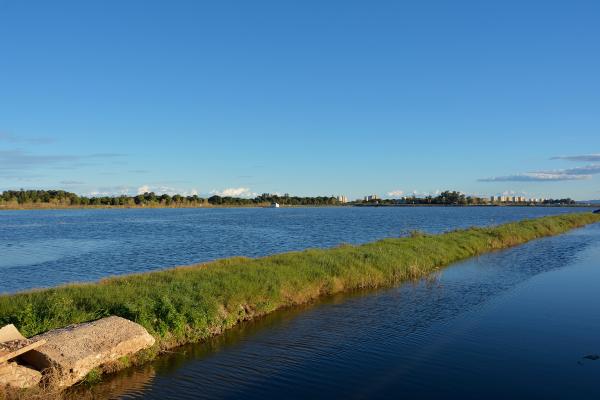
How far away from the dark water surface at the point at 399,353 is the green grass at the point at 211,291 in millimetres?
889

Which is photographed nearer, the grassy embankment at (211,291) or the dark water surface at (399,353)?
the dark water surface at (399,353)

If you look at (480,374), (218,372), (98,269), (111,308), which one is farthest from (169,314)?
(98,269)

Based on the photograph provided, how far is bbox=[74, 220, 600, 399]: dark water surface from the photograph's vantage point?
Answer: 13.2m

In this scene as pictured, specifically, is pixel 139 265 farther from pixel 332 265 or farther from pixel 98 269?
pixel 332 265

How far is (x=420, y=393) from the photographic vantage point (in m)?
13.0

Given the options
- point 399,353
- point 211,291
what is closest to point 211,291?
point 211,291

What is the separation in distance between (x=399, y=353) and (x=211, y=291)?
7942 millimetres

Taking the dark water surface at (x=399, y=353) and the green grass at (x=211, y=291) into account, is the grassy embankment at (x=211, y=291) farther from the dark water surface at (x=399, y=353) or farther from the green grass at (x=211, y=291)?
the dark water surface at (x=399, y=353)

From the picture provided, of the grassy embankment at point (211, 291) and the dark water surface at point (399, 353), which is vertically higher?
the grassy embankment at point (211, 291)

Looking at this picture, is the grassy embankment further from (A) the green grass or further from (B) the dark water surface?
(B) the dark water surface

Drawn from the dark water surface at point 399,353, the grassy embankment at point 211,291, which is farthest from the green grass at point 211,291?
the dark water surface at point 399,353

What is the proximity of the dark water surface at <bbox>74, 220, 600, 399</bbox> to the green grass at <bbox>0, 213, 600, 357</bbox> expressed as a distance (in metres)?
0.89

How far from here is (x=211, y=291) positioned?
64.6 feet

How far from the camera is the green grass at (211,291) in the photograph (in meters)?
15.9
